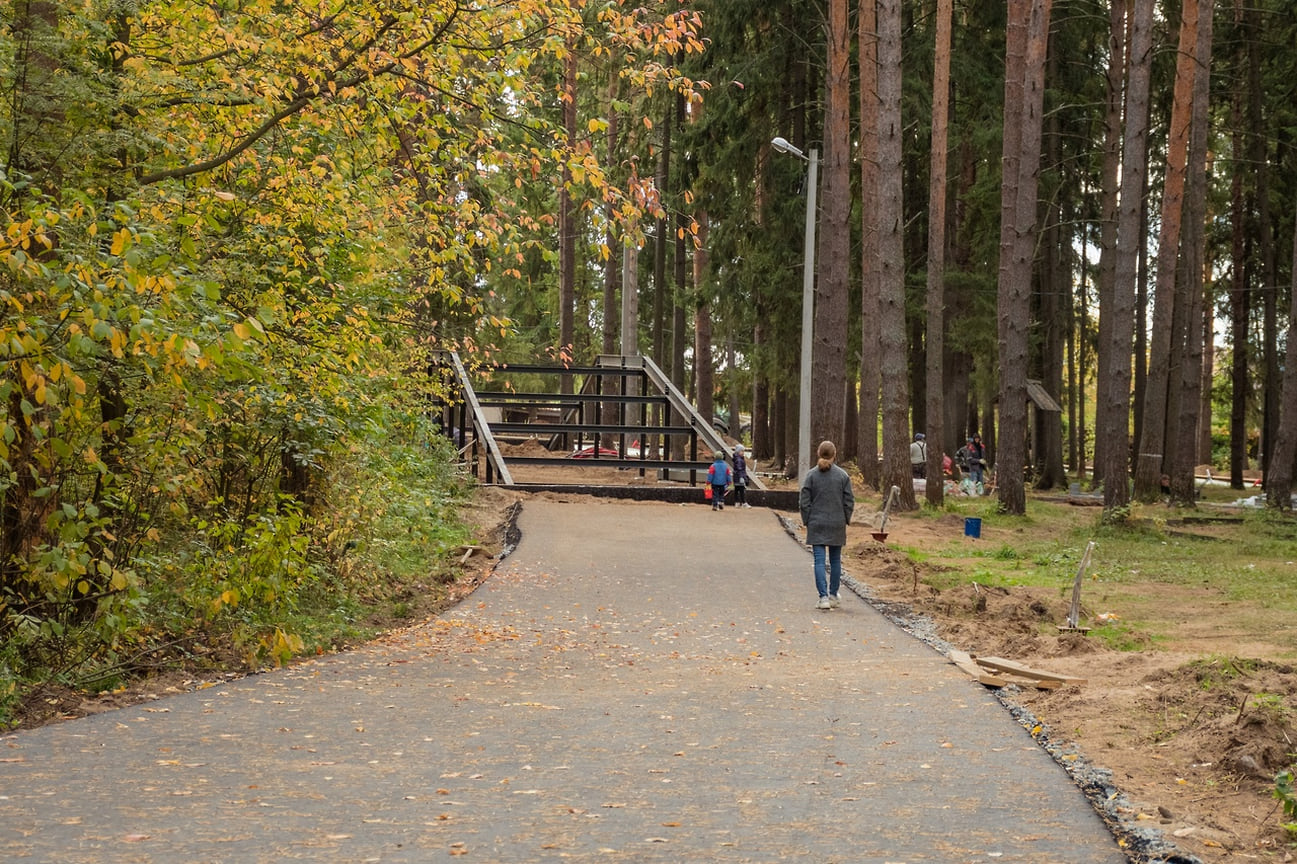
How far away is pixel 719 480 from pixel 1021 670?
47.7 ft

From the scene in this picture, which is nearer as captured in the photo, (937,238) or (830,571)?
(830,571)

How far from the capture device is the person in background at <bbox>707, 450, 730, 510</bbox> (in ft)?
78.5

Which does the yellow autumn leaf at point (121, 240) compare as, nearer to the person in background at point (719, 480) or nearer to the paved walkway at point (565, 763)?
the paved walkway at point (565, 763)

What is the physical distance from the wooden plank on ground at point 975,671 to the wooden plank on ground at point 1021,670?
75 millimetres

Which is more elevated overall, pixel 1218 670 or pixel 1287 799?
pixel 1287 799

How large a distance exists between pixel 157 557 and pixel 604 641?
3801mm

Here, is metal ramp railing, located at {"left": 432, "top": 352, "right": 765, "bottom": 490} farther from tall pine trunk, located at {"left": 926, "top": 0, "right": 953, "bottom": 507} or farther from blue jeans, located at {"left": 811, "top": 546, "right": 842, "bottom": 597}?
blue jeans, located at {"left": 811, "top": 546, "right": 842, "bottom": 597}

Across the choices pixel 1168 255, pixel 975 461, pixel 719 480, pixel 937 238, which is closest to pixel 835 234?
pixel 937 238

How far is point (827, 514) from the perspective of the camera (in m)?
13.8

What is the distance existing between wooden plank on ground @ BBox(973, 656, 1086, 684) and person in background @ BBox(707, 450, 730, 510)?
13.8 metres

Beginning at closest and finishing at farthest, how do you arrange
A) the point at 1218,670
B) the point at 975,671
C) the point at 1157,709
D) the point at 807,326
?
the point at 1157,709
the point at 1218,670
the point at 975,671
the point at 807,326

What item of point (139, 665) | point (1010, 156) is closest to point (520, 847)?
point (139, 665)

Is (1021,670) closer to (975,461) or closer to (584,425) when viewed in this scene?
(584,425)

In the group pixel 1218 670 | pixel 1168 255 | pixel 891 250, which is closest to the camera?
pixel 1218 670
